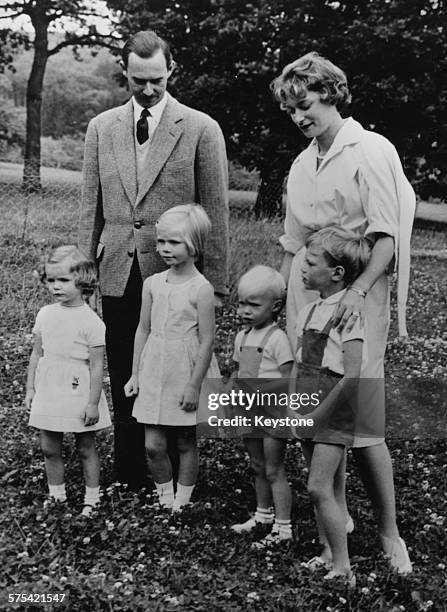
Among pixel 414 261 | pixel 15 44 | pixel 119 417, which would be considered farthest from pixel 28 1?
pixel 119 417

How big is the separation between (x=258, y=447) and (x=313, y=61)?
1.85 m

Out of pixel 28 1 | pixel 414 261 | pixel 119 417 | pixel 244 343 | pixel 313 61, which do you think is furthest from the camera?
pixel 28 1

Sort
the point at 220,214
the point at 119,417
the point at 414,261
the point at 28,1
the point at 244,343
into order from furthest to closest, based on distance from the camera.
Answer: the point at 28,1 < the point at 414,261 < the point at 119,417 < the point at 220,214 < the point at 244,343

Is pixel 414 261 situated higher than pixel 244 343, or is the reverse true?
pixel 244 343

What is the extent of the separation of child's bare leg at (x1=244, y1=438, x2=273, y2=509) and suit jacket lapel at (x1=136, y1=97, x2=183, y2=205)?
1396 mm

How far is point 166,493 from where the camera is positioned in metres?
4.65

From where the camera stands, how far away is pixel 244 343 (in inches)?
163

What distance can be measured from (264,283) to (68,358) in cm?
115

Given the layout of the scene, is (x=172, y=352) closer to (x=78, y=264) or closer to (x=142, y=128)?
(x=78, y=264)

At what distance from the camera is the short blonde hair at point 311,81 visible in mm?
3693

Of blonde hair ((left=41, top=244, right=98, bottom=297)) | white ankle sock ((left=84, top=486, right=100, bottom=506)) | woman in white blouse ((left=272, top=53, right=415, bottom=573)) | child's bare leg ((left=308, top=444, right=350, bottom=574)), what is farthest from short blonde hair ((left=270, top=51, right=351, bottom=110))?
white ankle sock ((left=84, top=486, right=100, bottom=506))

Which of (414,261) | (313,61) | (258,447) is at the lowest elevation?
(414,261)

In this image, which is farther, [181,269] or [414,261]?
[414,261]

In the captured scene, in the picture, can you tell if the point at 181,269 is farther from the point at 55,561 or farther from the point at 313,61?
the point at 55,561
